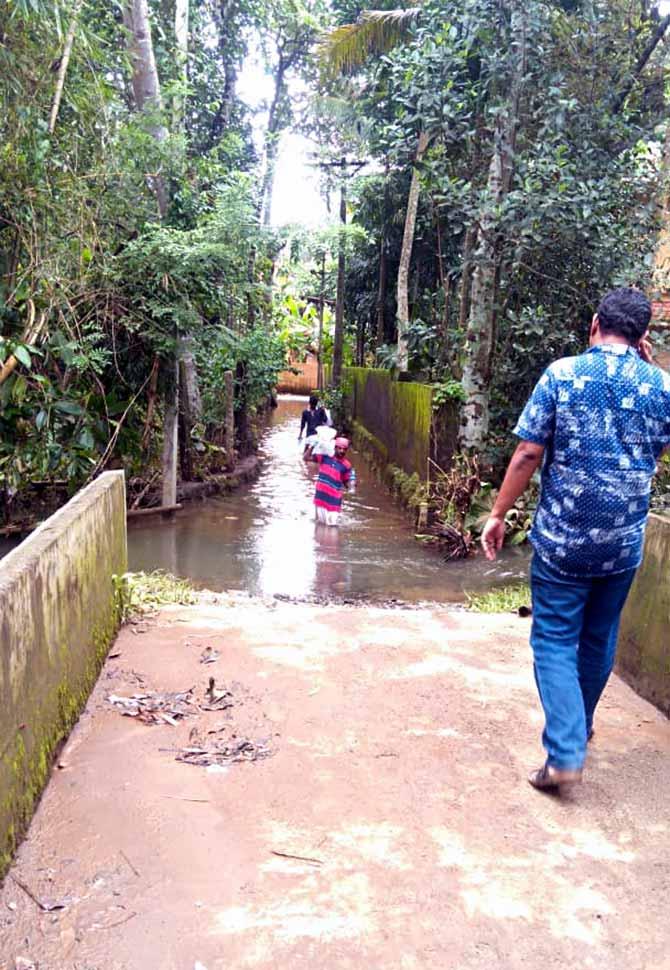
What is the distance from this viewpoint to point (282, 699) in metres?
3.38

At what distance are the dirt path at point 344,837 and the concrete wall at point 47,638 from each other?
0.38ft

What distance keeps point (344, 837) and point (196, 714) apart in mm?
1037

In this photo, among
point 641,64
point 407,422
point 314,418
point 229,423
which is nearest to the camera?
point 641,64

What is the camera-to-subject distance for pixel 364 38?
13.1m

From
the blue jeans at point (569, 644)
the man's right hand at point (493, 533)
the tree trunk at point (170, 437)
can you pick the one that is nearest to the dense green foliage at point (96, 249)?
the tree trunk at point (170, 437)

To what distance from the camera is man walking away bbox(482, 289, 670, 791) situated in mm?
2598

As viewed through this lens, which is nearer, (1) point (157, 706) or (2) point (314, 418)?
(1) point (157, 706)

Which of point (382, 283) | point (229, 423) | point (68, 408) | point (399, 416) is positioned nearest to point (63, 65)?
point (68, 408)

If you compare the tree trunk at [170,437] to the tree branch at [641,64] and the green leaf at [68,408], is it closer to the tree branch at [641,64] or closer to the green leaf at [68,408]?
the green leaf at [68,408]

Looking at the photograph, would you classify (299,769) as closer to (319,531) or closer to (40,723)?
(40,723)

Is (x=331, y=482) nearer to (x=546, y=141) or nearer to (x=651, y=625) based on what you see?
(x=546, y=141)

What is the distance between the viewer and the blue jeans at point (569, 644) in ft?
8.52

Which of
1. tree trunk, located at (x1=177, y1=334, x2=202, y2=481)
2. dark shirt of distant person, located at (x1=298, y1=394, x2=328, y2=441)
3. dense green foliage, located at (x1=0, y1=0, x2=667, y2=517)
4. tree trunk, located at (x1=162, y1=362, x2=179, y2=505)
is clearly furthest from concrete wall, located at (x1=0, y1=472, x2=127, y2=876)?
dark shirt of distant person, located at (x1=298, y1=394, x2=328, y2=441)

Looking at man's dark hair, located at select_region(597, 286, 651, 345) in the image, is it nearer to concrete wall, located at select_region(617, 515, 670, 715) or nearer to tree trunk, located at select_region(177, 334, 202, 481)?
concrete wall, located at select_region(617, 515, 670, 715)
